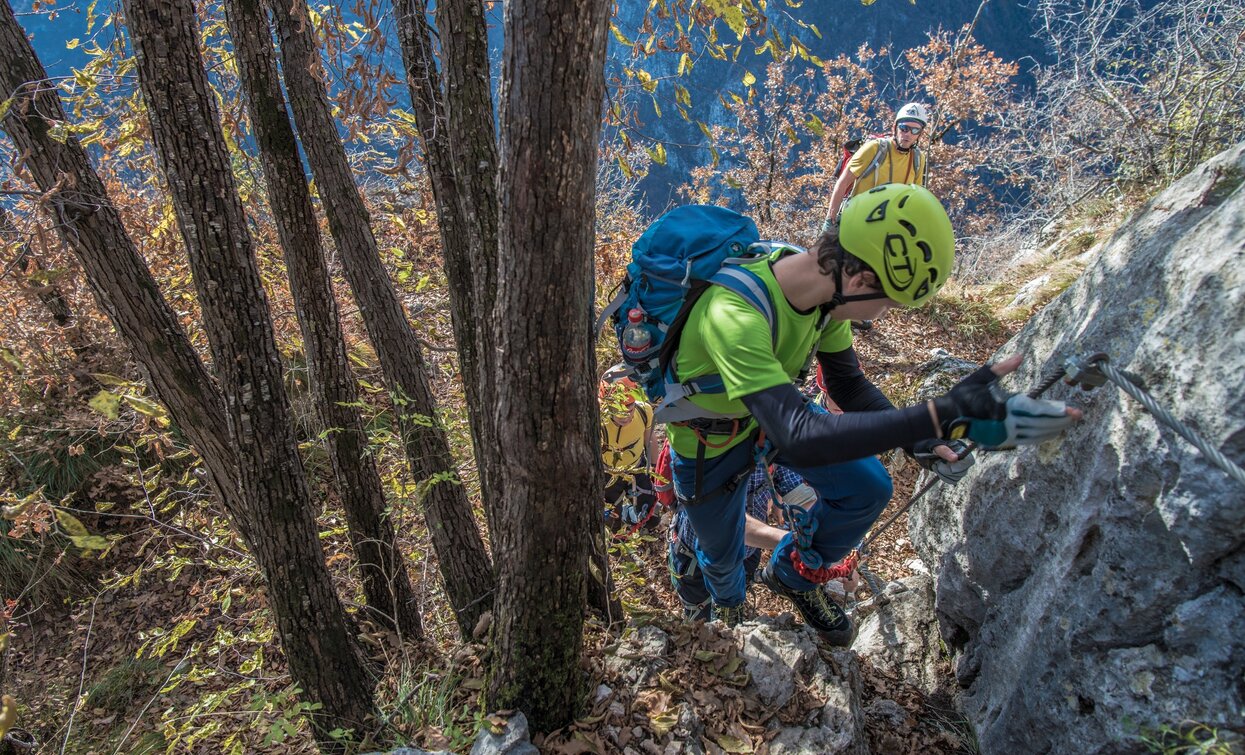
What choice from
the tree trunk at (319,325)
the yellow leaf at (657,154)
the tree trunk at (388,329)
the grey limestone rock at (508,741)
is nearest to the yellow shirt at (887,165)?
the yellow leaf at (657,154)

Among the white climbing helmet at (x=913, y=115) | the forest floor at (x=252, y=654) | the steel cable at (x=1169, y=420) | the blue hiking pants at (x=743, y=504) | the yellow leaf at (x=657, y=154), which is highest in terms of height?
the white climbing helmet at (x=913, y=115)

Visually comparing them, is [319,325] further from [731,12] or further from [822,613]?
[822,613]

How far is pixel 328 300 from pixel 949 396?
343 centimetres

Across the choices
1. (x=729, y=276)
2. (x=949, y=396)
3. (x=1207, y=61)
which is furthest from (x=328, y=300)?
(x=1207, y=61)

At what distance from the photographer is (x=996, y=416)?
1.97 m

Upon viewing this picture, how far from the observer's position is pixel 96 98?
11.2 ft

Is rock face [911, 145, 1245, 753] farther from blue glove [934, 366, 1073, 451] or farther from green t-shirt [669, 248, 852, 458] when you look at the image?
green t-shirt [669, 248, 852, 458]

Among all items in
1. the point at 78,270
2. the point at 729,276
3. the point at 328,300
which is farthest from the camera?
the point at 328,300

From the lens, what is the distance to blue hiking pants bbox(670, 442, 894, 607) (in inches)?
114

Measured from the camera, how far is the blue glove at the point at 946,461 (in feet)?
8.62

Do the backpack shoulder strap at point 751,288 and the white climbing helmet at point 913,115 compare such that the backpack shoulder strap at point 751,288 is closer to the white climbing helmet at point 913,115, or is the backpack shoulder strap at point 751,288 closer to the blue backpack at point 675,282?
the blue backpack at point 675,282

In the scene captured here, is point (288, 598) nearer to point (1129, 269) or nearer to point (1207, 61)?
point (1129, 269)

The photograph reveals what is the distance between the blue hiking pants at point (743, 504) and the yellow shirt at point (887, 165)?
3.52 metres

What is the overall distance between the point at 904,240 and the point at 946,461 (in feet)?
3.29
